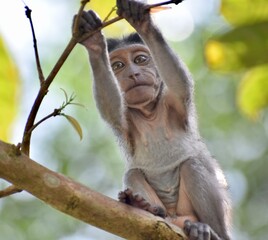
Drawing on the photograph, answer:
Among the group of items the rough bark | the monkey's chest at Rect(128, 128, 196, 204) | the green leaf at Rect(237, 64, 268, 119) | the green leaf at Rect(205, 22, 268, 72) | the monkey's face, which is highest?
the monkey's face

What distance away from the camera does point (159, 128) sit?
22.0 ft

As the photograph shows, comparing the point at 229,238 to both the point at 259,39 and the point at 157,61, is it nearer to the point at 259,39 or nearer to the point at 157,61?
the point at 157,61

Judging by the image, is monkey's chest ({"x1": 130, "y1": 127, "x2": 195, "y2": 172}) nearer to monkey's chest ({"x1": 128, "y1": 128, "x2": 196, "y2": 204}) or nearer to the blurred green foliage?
monkey's chest ({"x1": 128, "y1": 128, "x2": 196, "y2": 204})

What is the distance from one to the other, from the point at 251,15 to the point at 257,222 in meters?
11.9

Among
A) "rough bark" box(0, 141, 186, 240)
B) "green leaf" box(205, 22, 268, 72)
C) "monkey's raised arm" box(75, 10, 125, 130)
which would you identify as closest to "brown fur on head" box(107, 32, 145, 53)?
"monkey's raised arm" box(75, 10, 125, 130)

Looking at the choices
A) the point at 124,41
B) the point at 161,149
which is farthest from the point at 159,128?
the point at 124,41

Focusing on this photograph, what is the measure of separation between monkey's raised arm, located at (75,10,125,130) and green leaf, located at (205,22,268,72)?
4.03 metres

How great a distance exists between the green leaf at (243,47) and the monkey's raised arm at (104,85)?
4.03m

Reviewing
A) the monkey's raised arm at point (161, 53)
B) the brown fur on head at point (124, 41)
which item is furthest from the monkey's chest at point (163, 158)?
the brown fur on head at point (124, 41)

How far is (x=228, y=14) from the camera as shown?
2150mm

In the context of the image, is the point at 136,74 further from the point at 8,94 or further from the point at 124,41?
the point at 8,94

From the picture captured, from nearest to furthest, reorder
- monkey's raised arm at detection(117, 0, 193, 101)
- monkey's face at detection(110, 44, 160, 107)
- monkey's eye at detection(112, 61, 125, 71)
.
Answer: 1. monkey's raised arm at detection(117, 0, 193, 101)
2. monkey's face at detection(110, 44, 160, 107)
3. monkey's eye at detection(112, 61, 125, 71)

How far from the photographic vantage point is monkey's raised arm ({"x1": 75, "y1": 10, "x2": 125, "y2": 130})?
6.10m

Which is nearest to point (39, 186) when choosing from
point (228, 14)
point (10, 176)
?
point (10, 176)
